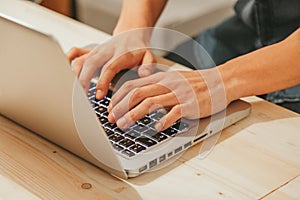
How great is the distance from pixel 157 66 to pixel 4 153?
405 millimetres

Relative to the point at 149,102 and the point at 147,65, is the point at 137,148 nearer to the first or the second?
the point at 149,102

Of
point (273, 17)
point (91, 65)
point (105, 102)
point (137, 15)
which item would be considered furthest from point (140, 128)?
point (273, 17)

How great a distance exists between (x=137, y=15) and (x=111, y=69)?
0.27 metres

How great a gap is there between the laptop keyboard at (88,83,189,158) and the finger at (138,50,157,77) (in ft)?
0.48

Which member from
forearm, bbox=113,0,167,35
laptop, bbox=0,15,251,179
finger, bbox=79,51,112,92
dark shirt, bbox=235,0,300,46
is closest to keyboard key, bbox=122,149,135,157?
laptop, bbox=0,15,251,179

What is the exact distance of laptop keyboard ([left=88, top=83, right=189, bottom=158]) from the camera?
3.15ft

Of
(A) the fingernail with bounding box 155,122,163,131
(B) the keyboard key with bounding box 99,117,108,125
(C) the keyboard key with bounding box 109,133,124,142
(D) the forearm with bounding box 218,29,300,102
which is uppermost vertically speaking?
(D) the forearm with bounding box 218,29,300,102

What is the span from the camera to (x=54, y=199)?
0.88 m

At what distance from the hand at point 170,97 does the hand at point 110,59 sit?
72 millimetres

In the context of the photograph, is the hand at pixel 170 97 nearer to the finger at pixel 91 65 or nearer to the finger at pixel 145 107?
the finger at pixel 145 107

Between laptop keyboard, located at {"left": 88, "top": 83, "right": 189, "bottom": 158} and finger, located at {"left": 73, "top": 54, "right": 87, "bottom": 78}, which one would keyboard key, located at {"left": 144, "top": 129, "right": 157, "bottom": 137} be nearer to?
laptop keyboard, located at {"left": 88, "top": 83, "right": 189, "bottom": 158}

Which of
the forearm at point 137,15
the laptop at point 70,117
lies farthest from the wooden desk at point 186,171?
the forearm at point 137,15

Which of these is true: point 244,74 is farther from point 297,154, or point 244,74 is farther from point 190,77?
point 297,154

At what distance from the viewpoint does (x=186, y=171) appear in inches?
37.8
